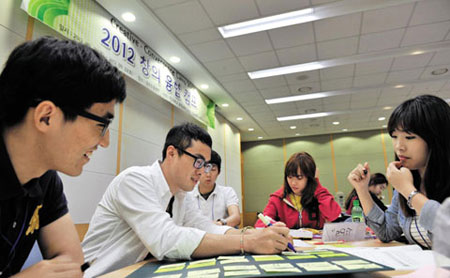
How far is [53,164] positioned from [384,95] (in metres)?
7.47

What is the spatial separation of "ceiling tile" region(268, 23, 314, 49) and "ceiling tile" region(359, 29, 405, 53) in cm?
86

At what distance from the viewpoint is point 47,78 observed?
0.85 m

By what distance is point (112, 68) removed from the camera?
972 millimetres

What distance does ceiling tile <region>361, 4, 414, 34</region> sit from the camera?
3.80 meters

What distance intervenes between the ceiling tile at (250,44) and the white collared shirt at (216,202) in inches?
89.6

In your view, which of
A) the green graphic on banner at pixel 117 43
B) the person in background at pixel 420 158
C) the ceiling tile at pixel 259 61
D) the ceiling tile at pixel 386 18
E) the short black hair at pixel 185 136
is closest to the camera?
the person in background at pixel 420 158

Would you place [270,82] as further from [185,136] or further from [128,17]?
[185,136]

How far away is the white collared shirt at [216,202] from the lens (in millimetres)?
3607

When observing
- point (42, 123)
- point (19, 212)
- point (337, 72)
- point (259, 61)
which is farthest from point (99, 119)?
point (337, 72)

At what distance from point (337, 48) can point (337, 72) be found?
38.2 inches

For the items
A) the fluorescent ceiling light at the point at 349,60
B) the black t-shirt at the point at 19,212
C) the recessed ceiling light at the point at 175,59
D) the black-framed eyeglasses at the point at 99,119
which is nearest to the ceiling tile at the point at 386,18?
the fluorescent ceiling light at the point at 349,60

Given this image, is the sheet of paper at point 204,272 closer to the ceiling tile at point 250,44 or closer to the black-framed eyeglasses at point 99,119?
the black-framed eyeglasses at point 99,119

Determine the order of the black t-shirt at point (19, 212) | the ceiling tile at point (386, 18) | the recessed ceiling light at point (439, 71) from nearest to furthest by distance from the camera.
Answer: the black t-shirt at point (19, 212) < the ceiling tile at point (386, 18) < the recessed ceiling light at point (439, 71)

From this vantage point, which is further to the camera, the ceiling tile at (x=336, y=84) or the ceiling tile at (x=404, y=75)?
the ceiling tile at (x=336, y=84)
